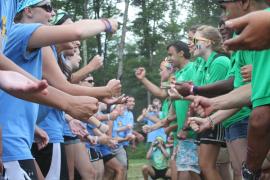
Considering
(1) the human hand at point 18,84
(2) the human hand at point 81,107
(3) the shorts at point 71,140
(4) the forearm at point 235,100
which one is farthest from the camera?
(3) the shorts at point 71,140

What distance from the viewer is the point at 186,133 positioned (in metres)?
7.81

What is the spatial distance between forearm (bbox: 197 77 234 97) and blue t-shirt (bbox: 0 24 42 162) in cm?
262

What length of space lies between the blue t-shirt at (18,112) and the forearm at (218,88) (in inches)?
103

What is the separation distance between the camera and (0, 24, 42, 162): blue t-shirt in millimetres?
3549

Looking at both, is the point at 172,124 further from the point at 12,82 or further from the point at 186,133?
the point at 12,82

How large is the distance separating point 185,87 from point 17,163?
112 inches

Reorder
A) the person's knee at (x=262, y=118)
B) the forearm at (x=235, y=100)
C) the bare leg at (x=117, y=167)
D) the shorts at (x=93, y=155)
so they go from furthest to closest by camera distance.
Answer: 1. the bare leg at (x=117, y=167)
2. the shorts at (x=93, y=155)
3. the forearm at (x=235, y=100)
4. the person's knee at (x=262, y=118)

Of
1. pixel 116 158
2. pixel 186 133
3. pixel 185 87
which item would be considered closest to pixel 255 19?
→ pixel 185 87

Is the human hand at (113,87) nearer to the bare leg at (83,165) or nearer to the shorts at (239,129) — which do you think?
the shorts at (239,129)

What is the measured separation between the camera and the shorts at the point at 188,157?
785cm

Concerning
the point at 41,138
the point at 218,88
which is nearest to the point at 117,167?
the point at 218,88

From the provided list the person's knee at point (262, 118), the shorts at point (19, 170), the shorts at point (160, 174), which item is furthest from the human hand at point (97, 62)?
the shorts at point (160, 174)

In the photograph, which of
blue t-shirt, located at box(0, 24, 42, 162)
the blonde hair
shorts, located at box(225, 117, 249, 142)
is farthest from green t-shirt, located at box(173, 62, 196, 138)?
blue t-shirt, located at box(0, 24, 42, 162)

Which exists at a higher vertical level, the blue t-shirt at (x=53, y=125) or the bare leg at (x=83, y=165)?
the blue t-shirt at (x=53, y=125)
